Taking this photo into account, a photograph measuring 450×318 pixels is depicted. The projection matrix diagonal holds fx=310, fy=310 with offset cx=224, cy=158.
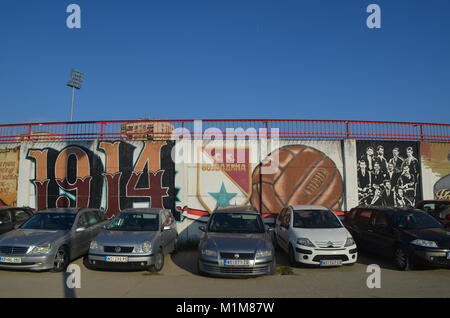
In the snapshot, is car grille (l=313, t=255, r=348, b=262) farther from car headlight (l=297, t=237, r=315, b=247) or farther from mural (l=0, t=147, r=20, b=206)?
mural (l=0, t=147, r=20, b=206)

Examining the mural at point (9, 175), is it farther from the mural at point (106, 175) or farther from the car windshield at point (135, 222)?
the car windshield at point (135, 222)

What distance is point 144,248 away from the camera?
283 inches

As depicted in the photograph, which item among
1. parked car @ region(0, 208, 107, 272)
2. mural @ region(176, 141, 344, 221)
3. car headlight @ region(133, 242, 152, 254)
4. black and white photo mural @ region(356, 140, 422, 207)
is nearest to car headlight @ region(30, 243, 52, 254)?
parked car @ region(0, 208, 107, 272)

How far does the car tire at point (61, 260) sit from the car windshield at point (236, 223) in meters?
3.60

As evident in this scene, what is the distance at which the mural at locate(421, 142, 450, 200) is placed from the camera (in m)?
13.0

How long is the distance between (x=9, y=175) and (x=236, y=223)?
11272 mm

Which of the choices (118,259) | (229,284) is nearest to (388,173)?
(229,284)

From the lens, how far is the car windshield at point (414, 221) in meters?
8.20

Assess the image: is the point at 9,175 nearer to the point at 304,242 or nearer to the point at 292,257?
the point at 292,257

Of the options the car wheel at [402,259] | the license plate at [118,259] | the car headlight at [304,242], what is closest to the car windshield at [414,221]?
the car wheel at [402,259]

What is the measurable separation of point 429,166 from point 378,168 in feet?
7.35

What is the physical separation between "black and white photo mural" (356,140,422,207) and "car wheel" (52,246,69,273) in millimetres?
10789

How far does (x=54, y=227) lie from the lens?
8234mm
